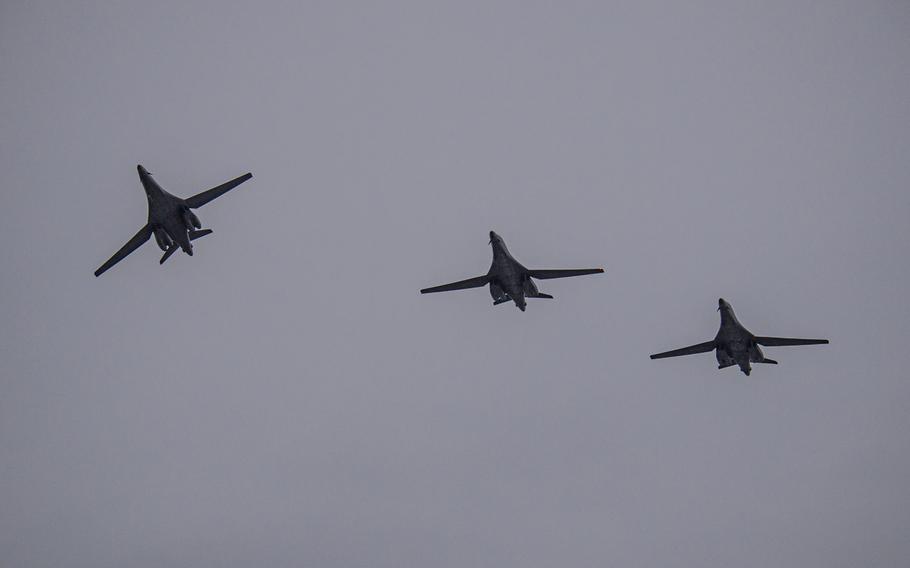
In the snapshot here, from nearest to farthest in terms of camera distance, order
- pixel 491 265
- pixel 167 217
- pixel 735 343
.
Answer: pixel 167 217 → pixel 491 265 → pixel 735 343

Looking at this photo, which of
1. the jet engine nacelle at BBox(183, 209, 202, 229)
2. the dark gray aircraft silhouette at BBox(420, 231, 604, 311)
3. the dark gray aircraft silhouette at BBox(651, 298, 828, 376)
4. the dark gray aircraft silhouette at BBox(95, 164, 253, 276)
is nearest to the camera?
the dark gray aircraft silhouette at BBox(95, 164, 253, 276)

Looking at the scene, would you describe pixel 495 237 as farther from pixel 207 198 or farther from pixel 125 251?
pixel 125 251

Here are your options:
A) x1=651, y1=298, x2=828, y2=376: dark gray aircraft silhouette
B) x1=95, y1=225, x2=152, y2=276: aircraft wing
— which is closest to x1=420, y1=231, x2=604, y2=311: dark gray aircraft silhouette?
x1=651, y1=298, x2=828, y2=376: dark gray aircraft silhouette

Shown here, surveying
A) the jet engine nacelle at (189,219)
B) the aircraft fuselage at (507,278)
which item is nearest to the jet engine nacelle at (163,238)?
the jet engine nacelle at (189,219)

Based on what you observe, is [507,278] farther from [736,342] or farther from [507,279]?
[736,342]

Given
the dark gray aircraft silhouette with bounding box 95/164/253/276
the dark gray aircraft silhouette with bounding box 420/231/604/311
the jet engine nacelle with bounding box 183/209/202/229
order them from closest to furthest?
the dark gray aircraft silhouette with bounding box 95/164/253/276
the jet engine nacelle with bounding box 183/209/202/229
the dark gray aircraft silhouette with bounding box 420/231/604/311

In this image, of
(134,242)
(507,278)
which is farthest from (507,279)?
(134,242)

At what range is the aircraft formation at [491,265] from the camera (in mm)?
58531

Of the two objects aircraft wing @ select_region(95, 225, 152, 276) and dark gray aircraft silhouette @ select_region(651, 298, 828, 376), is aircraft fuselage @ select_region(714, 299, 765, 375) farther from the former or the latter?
aircraft wing @ select_region(95, 225, 152, 276)

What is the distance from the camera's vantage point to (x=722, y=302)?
67.4 metres

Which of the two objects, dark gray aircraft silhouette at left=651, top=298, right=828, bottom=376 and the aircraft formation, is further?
dark gray aircraft silhouette at left=651, top=298, right=828, bottom=376

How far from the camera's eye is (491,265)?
60.5m

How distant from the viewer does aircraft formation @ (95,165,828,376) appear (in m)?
58.5

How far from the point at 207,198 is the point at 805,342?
5358 cm
